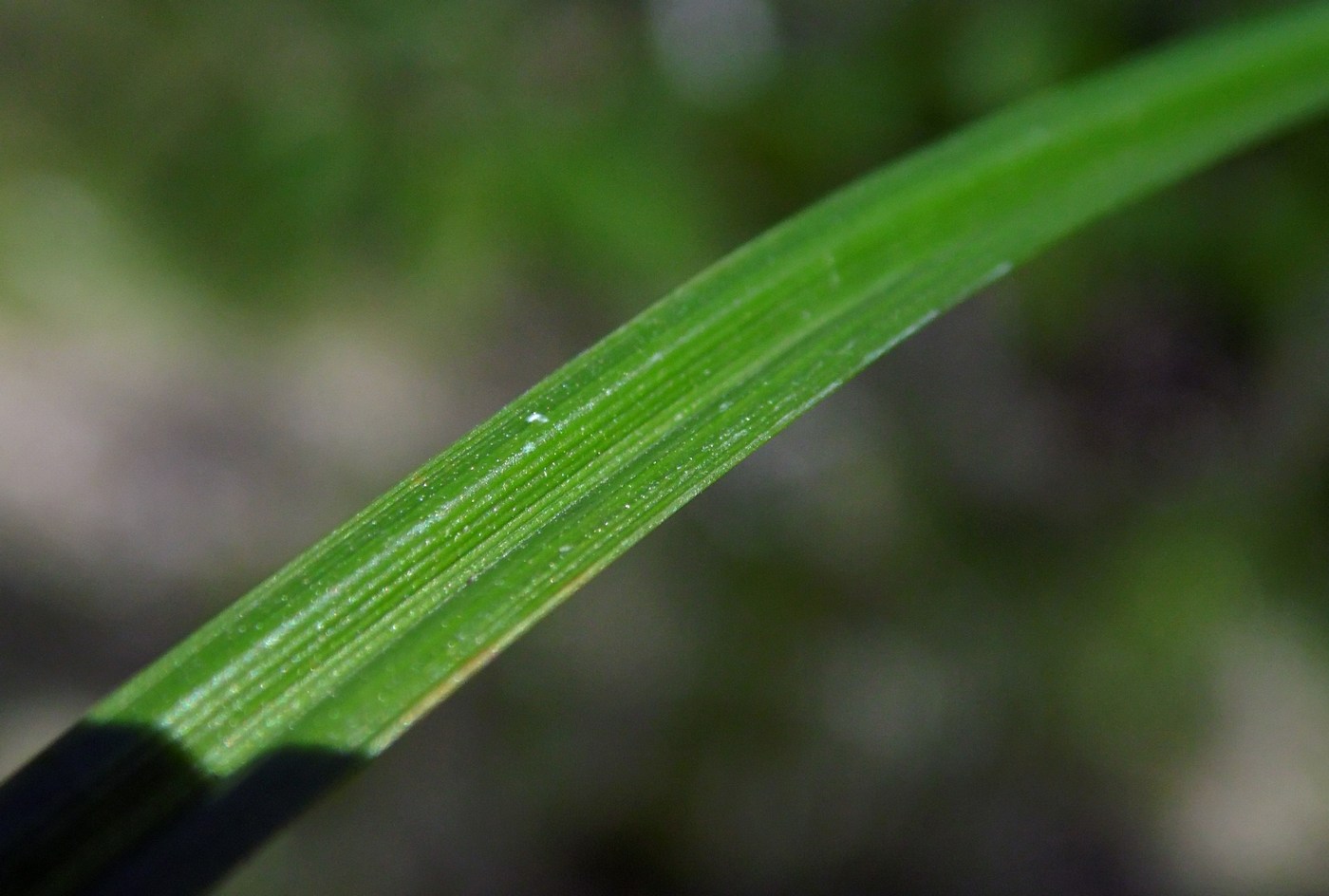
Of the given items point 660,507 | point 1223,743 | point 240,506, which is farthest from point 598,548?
point 1223,743

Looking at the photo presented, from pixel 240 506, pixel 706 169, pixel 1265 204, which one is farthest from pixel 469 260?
pixel 1265 204

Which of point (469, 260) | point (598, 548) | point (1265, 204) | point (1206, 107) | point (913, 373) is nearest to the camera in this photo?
point (598, 548)

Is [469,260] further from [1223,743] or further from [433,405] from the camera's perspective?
[1223,743]

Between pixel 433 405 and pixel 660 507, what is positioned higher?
pixel 433 405

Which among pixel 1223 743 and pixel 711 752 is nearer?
pixel 711 752

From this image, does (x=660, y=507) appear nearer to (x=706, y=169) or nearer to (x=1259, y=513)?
(x=706, y=169)

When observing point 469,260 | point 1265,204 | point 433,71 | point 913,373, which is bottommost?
point 1265,204

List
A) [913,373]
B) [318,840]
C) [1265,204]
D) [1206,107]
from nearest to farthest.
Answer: [1206,107] → [1265,204] → [318,840] → [913,373]
